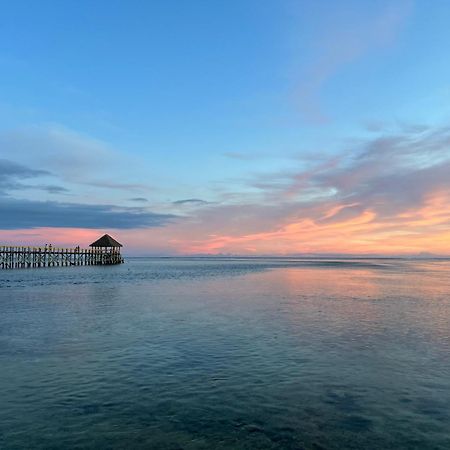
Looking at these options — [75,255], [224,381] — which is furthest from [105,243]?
[224,381]

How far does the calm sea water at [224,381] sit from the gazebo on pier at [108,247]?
81.8 metres

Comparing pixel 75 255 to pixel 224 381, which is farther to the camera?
pixel 75 255

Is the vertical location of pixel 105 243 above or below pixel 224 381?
above

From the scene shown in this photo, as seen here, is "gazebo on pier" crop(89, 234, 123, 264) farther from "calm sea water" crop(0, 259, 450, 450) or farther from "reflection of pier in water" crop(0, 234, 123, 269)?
"calm sea water" crop(0, 259, 450, 450)

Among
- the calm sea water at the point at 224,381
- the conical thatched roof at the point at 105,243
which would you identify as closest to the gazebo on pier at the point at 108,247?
the conical thatched roof at the point at 105,243

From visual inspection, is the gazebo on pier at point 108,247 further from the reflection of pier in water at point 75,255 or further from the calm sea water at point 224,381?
the calm sea water at point 224,381

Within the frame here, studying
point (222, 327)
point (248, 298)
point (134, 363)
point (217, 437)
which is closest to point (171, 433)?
point (217, 437)

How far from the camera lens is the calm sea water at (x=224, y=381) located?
7.79 meters

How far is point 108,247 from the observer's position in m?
112

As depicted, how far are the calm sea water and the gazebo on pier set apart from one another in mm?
81760

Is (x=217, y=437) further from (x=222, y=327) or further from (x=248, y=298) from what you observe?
(x=248, y=298)

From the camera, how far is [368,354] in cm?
1392

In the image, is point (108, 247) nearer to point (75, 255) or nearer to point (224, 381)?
point (75, 255)

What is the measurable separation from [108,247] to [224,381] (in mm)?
106069
